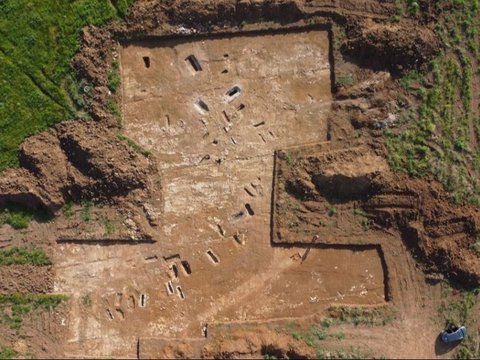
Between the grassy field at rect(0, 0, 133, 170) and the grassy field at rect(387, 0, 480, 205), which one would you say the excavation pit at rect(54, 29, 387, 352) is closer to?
the grassy field at rect(0, 0, 133, 170)

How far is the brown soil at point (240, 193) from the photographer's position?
1778cm

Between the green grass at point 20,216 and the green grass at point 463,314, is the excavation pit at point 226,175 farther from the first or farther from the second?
the green grass at point 20,216

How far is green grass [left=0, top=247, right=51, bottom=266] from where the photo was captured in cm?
1780

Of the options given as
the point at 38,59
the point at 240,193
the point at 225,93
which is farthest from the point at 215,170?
the point at 38,59

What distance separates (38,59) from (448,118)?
1450 cm

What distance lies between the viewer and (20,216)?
17.9 metres

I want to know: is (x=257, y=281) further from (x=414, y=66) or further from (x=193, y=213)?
(x=414, y=66)

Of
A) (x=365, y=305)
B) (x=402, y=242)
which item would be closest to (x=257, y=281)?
(x=365, y=305)

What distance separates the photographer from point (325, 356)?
1755 cm

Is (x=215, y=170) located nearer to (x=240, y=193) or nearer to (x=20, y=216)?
(x=240, y=193)

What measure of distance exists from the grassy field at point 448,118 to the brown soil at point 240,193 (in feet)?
1.57

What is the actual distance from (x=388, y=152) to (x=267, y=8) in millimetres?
6637

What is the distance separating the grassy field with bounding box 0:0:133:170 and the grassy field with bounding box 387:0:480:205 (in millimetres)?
10754

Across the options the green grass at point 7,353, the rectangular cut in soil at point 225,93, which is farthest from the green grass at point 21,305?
the rectangular cut in soil at point 225,93
